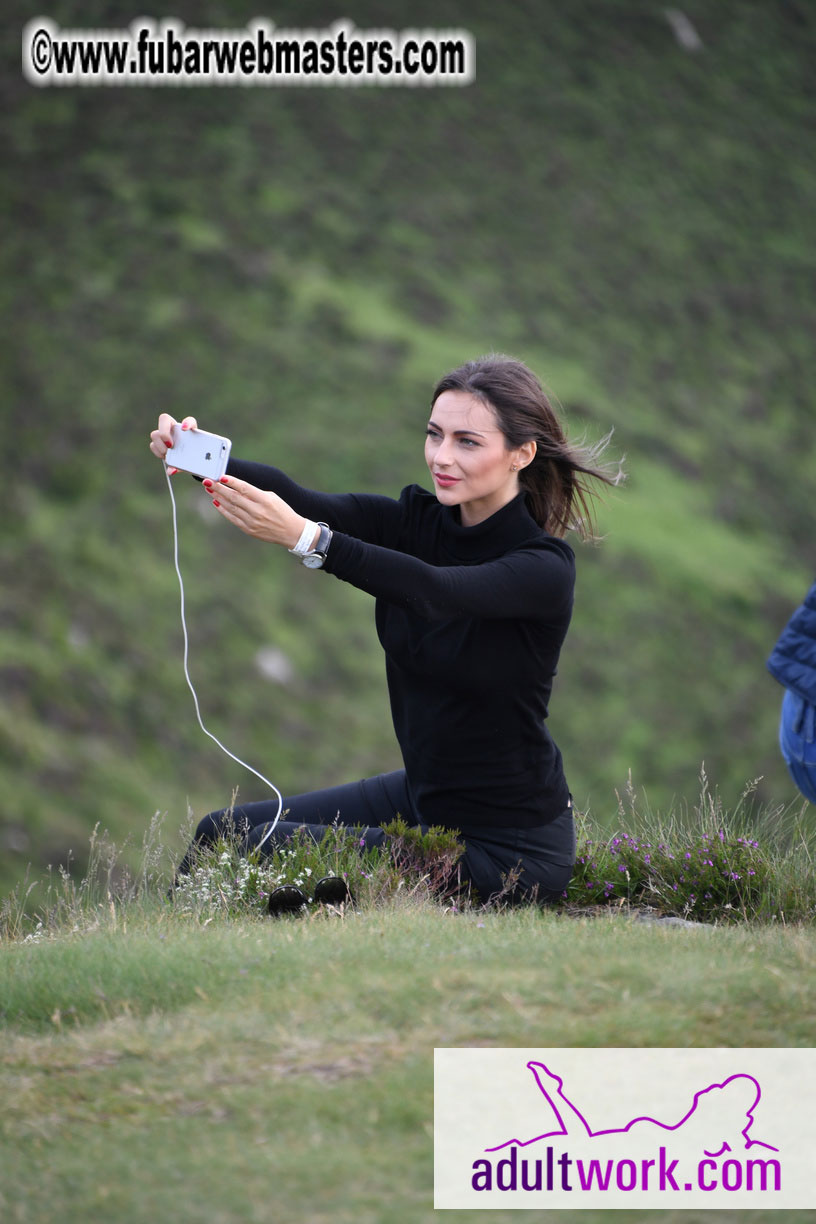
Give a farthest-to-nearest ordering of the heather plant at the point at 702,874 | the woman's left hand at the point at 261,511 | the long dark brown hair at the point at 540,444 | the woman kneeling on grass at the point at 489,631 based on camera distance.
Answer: the heather plant at the point at 702,874
the long dark brown hair at the point at 540,444
the woman kneeling on grass at the point at 489,631
the woman's left hand at the point at 261,511

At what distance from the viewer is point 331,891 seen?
4387 mm

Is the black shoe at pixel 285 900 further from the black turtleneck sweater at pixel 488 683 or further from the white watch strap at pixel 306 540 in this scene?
the white watch strap at pixel 306 540

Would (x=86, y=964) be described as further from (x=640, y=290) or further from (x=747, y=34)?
(x=747, y=34)

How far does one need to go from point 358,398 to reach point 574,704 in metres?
5.43

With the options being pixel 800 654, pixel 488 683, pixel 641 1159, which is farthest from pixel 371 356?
pixel 641 1159

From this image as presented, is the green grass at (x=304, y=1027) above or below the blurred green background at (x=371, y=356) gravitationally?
below

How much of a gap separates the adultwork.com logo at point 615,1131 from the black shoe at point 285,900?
4.75 feet

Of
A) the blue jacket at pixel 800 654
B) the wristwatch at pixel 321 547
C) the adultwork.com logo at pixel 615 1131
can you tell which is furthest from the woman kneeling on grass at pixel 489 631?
the adultwork.com logo at pixel 615 1131

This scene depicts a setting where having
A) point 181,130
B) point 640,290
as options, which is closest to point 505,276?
point 640,290

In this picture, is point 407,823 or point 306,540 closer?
point 306,540

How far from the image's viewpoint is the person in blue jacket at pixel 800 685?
10.9 feet

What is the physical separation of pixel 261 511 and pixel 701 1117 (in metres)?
2.02

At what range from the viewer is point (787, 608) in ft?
60.4

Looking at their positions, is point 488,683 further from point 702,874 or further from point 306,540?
point 702,874
